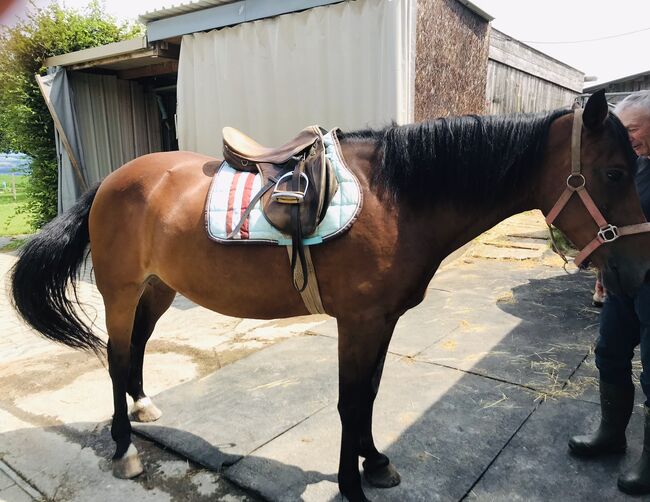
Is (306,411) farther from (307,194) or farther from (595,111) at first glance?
(595,111)

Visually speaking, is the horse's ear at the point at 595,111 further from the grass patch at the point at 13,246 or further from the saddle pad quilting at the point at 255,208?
the grass patch at the point at 13,246

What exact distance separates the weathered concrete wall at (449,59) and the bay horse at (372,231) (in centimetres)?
335

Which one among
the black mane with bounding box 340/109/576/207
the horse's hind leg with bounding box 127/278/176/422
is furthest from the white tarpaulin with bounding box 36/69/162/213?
the black mane with bounding box 340/109/576/207

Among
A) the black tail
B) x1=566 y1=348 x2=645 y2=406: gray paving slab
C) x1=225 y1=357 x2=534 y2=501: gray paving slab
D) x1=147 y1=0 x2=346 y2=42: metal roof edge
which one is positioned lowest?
x1=225 y1=357 x2=534 y2=501: gray paving slab

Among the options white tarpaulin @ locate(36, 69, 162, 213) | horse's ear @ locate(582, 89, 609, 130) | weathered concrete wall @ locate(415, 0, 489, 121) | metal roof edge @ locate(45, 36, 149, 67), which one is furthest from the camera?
white tarpaulin @ locate(36, 69, 162, 213)

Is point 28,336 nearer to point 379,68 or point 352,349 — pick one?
point 352,349

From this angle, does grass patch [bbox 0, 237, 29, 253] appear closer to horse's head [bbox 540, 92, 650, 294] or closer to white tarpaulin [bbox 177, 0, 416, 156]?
white tarpaulin [bbox 177, 0, 416, 156]

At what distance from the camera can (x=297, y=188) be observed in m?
1.86

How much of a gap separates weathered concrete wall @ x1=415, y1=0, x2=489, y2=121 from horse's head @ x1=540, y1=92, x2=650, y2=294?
3.55 meters

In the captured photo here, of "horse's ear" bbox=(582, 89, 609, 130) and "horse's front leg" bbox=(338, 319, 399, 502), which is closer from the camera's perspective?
"horse's ear" bbox=(582, 89, 609, 130)

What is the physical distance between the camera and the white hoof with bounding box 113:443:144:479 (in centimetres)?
222

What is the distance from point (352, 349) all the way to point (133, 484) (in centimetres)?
125

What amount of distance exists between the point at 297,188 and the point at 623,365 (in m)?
1.70

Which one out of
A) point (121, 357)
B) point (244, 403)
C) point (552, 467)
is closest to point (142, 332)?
point (121, 357)
